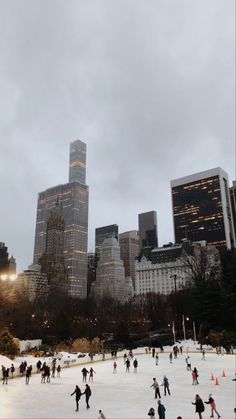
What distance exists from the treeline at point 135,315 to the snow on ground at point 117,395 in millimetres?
19338

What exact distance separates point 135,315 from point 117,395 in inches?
2641

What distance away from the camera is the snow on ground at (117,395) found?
18.0 meters

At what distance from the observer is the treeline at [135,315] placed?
5603 cm

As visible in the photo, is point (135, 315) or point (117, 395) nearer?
point (117, 395)

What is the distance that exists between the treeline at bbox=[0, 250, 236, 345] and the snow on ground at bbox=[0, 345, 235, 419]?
1934 centimetres

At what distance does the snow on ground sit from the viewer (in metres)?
18.0

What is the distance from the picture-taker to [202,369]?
33156 millimetres

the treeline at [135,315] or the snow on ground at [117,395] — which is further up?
the treeline at [135,315]

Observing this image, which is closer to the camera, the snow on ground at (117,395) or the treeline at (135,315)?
the snow on ground at (117,395)

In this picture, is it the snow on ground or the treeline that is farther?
the treeline

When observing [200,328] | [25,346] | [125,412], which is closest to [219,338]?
[200,328]

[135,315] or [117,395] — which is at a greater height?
[135,315]

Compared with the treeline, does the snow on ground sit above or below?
below

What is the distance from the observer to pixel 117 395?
22266mm
